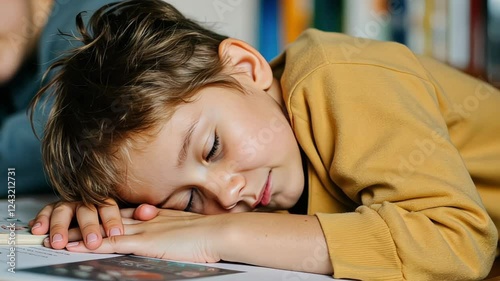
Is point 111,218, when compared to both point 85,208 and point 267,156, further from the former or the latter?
point 267,156

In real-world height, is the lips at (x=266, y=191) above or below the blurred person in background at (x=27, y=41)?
below

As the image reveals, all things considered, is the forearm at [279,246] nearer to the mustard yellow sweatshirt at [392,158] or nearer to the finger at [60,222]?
the mustard yellow sweatshirt at [392,158]

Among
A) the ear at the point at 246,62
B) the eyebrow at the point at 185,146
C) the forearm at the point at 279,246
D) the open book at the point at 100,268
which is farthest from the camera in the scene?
the ear at the point at 246,62

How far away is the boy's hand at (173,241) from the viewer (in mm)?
892

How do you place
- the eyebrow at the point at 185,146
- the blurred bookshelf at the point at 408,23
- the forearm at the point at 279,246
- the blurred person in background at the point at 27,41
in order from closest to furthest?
the forearm at the point at 279,246
the eyebrow at the point at 185,146
the blurred person in background at the point at 27,41
the blurred bookshelf at the point at 408,23

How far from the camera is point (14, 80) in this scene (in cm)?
174

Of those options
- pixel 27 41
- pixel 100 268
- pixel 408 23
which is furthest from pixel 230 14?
pixel 100 268

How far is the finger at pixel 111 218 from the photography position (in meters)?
0.95

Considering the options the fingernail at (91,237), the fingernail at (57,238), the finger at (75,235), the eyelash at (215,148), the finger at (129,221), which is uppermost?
the eyelash at (215,148)

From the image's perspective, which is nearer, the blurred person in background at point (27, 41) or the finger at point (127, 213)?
the finger at point (127, 213)

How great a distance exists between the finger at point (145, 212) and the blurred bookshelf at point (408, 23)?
1181 mm

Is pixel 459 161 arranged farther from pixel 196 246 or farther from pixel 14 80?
pixel 14 80

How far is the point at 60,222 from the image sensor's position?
1007mm

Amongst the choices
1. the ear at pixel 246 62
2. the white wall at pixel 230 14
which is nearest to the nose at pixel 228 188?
the ear at pixel 246 62
